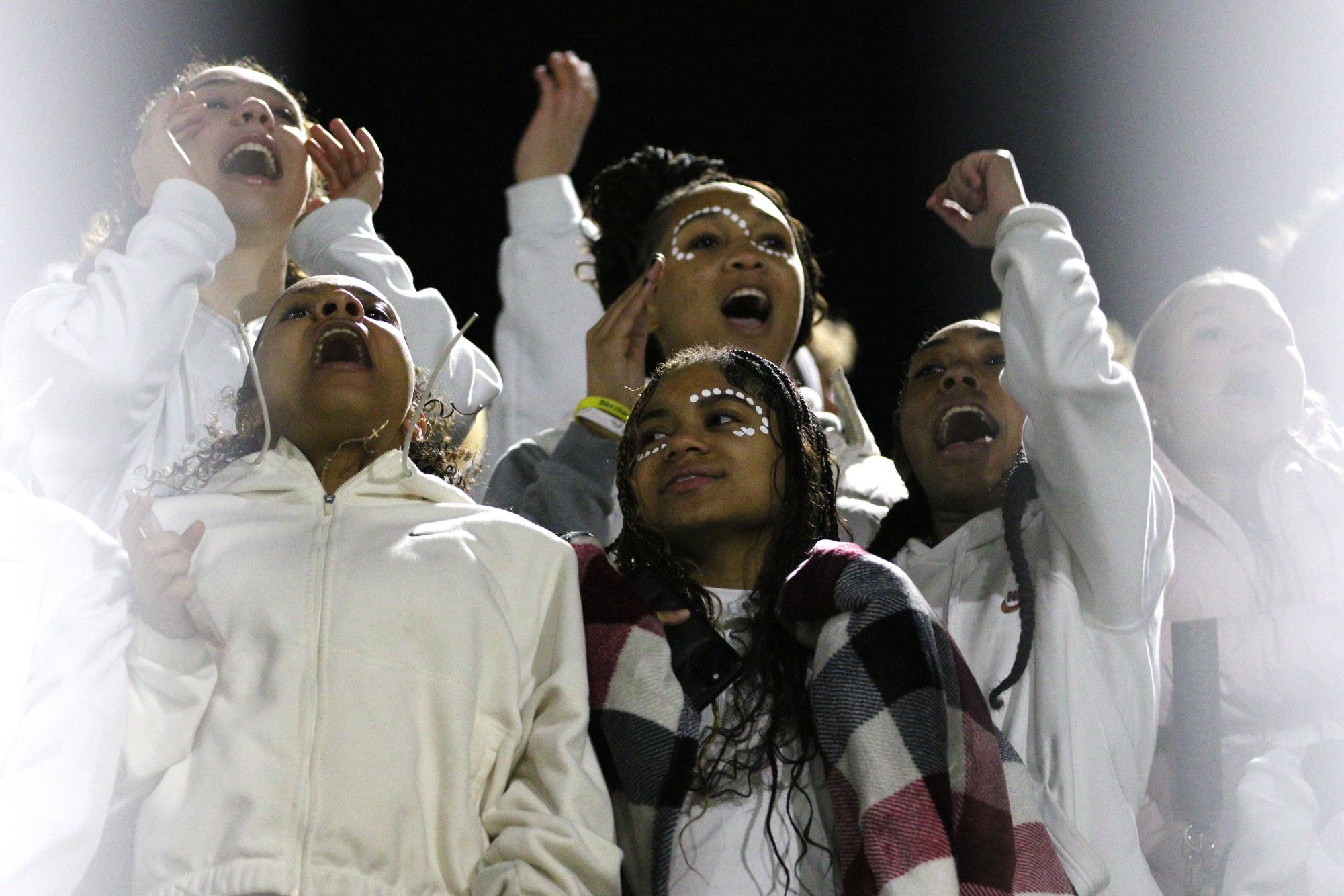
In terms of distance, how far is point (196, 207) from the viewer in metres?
2.41

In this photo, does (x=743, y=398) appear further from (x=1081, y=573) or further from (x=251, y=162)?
(x=251, y=162)

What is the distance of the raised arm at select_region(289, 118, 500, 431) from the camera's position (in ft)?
8.86

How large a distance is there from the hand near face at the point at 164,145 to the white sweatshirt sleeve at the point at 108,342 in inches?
5.6

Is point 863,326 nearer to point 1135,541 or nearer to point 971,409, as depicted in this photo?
point 971,409

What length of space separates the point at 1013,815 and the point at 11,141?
204 cm

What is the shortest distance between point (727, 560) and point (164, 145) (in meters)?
1.06

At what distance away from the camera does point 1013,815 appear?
1.97 m

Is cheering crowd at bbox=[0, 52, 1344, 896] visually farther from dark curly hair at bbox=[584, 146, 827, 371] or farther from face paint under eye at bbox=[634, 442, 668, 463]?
dark curly hair at bbox=[584, 146, 827, 371]

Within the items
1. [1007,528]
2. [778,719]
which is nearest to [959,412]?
[1007,528]

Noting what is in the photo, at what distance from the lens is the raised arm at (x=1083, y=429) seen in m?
2.24

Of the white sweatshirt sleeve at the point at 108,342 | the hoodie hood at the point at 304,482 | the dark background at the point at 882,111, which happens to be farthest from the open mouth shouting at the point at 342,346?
the dark background at the point at 882,111

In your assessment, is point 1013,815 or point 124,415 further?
point 124,415

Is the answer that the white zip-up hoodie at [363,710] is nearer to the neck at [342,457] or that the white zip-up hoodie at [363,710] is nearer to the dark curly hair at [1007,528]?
the neck at [342,457]

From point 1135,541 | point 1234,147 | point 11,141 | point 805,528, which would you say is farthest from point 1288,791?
point 11,141
